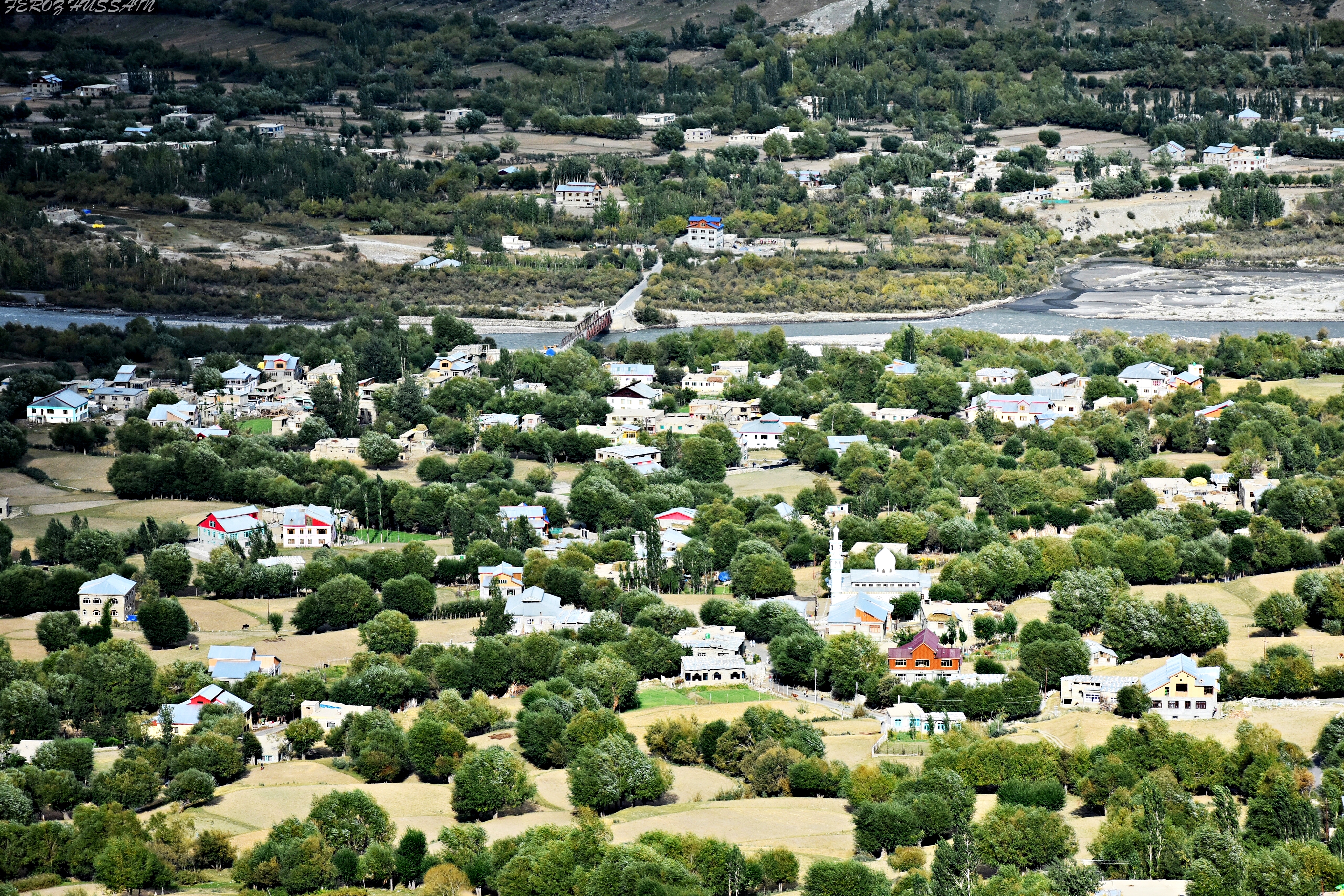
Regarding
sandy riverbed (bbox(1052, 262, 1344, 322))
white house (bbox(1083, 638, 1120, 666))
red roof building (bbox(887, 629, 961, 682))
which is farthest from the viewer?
sandy riverbed (bbox(1052, 262, 1344, 322))

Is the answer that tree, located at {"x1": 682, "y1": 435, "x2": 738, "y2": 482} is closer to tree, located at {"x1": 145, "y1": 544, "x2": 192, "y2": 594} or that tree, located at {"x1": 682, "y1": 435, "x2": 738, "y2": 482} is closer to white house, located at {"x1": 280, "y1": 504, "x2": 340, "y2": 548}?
white house, located at {"x1": 280, "y1": 504, "x2": 340, "y2": 548}

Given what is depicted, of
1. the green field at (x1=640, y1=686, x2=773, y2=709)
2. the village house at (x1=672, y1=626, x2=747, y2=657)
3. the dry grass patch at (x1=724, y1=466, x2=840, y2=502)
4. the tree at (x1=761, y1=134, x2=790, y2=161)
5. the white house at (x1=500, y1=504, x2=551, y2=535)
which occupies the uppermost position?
the tree at (x1=761, y1=134, x2=790, y2=161)

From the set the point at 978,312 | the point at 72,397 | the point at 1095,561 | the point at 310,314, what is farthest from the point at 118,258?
the point at 1095,561

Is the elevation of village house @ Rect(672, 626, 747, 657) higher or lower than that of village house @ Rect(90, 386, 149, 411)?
lower

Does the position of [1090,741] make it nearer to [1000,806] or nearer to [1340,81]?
[1000,806]

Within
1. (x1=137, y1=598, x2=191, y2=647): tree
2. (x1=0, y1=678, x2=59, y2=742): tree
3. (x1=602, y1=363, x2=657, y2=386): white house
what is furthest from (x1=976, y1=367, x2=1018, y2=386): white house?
(x1=0, y1=678, x2=59, y2=742): tree

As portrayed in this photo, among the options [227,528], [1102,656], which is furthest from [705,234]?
[1102,656]

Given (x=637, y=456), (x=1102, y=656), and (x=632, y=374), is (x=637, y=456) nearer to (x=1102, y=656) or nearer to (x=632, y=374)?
(x=632, y=374)
